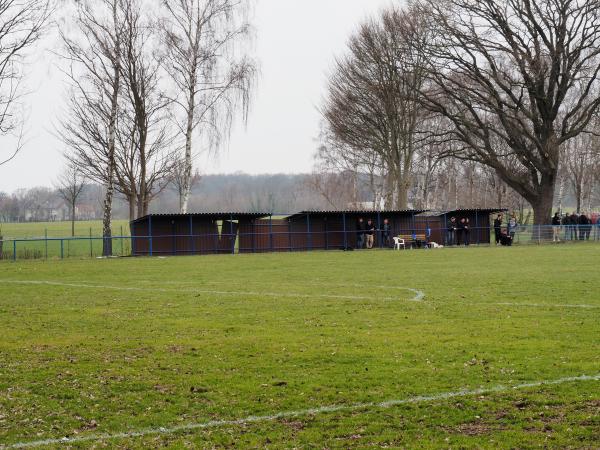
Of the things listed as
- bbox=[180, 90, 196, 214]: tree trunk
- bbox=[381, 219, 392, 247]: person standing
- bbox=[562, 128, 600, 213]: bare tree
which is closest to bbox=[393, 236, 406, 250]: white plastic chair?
bbox=[381, 219, 392, 247]: person standing

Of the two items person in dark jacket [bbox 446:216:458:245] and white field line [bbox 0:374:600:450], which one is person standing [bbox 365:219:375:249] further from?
white field line [bbox 0:374:600:450]

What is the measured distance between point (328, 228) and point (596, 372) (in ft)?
119

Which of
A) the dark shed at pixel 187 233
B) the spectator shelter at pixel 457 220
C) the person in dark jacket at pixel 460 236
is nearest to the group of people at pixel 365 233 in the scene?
the spectator shelter at pixel 457 220

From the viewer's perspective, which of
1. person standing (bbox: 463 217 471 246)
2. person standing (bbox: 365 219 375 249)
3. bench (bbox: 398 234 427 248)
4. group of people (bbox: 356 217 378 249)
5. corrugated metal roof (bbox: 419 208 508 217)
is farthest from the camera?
corrugated metal roof (bbox: 419 208 508 217)

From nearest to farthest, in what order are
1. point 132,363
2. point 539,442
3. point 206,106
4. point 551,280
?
point 539,442 < point 132,363 < point 551,280 < point 206,106

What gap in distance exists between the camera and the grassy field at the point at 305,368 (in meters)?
6.33

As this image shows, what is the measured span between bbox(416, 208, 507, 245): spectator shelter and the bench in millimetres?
1792

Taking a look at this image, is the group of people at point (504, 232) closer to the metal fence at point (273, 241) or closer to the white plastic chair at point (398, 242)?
the metal fence at point (273, 241)

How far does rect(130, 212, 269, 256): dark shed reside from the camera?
39281 millimetres

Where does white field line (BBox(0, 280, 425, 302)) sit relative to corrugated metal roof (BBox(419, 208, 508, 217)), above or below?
below

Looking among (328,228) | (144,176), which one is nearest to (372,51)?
(328,228)

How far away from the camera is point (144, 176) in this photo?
141 feet

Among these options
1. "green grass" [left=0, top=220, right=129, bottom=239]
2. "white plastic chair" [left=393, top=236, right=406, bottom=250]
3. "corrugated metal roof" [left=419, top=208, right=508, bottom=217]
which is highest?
"corrugated metal roof" [left=419, top=208, right=508, bottom=217]

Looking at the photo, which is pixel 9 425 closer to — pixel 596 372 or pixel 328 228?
pixel 596 372
